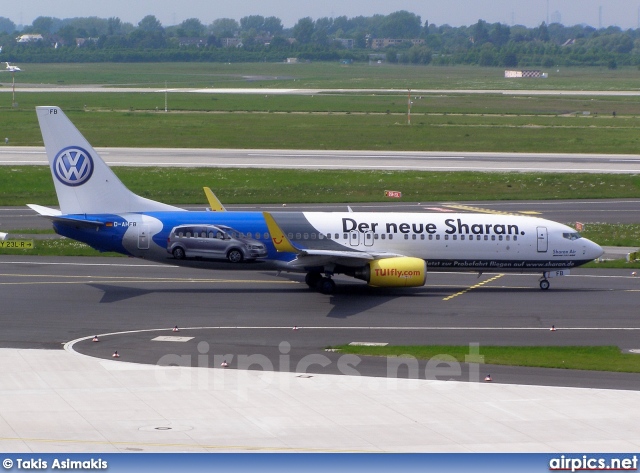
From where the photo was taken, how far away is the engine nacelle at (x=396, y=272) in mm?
40875

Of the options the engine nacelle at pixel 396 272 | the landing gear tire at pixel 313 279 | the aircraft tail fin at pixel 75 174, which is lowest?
the landing gear tire at pixel 313 279

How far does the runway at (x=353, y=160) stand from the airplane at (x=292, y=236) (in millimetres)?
38192

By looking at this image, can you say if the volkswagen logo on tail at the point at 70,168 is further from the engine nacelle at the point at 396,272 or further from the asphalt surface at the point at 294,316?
the engine nacelle at the point at 396,272

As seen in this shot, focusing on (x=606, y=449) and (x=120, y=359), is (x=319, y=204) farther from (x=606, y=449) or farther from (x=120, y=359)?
(x=606, y=449)


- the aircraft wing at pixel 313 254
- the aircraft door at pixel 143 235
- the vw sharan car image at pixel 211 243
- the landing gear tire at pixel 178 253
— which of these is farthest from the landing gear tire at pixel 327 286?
the aircraft door at pixel 143 235

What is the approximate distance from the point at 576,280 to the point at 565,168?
125 ft

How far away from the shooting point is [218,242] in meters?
42.1

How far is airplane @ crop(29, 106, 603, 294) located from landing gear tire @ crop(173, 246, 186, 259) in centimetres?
4

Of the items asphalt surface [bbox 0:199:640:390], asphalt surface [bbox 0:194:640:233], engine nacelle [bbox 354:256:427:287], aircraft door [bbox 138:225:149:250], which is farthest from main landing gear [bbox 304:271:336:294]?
asphalt surface [bbox 0:194:640:233]

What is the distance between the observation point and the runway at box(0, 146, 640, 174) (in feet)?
271

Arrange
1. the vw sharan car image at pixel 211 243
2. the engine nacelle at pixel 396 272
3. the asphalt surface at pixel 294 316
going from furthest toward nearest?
the vw sharan car image at pixel 211 243
the engine nacelle at pixel 396 272
the asphalt surface at pixel 294 316

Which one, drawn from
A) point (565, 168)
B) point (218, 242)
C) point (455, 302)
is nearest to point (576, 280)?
point (455, 302)

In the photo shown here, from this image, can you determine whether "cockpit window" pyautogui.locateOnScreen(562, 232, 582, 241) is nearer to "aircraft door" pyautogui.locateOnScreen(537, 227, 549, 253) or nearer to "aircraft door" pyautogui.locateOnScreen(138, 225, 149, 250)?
"aircraft door" pyautogui.locateOnScreen(537, 227, 549, 253)

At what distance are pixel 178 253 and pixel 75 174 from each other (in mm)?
5823
